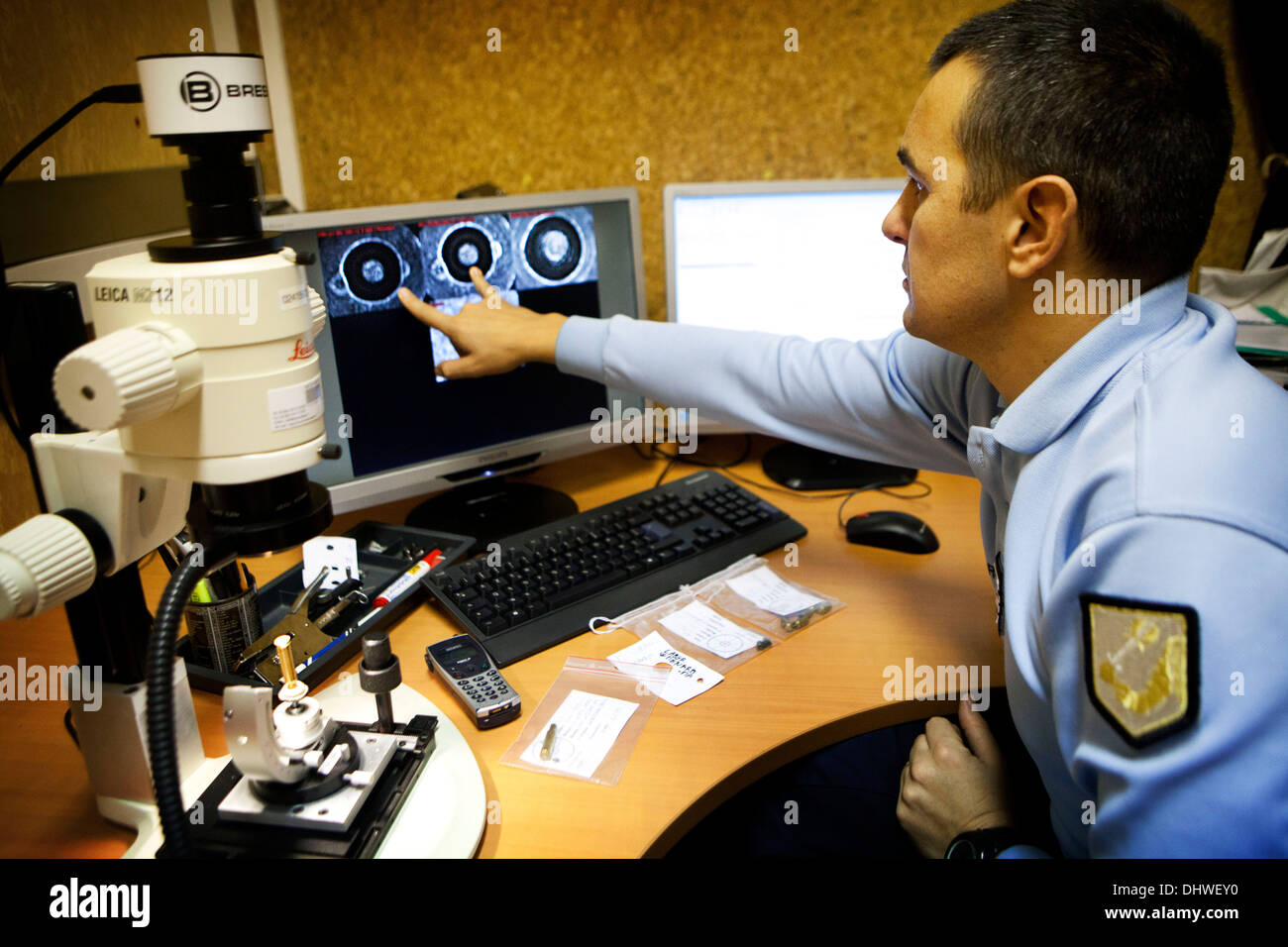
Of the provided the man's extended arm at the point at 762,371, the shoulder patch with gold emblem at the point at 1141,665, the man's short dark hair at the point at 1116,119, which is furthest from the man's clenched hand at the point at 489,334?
the shoulder patch with gold emblem at the point at 1141,665

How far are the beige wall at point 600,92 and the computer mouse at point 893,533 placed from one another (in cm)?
68

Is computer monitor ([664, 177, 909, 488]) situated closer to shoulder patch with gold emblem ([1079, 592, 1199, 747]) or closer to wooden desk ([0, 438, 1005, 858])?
wooden desk ([0, 438, 1005, 858])

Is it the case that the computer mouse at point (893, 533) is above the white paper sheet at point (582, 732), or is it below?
above

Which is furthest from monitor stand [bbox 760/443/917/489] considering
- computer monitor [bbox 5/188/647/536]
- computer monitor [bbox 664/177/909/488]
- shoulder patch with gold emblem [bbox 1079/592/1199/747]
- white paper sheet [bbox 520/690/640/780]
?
shoulder patch with gold emblem [bbox 1079/592/1199/747]

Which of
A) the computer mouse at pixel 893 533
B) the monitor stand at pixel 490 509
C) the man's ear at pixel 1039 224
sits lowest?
the computer mouse at pixel 893 533

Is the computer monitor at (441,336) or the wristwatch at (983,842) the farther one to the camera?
the computer monitor at (441,336)

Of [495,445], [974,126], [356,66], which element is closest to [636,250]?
[495,445]

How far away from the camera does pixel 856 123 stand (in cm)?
156

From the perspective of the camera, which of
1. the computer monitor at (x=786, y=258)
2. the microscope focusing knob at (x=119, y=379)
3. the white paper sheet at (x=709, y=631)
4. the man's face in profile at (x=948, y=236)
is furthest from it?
the computer monitor at (x=786, y=258)

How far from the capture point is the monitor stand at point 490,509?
4.26ft

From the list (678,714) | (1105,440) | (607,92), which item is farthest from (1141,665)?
(607,92)

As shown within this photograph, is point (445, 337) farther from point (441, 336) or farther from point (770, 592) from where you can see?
point (770, 592)

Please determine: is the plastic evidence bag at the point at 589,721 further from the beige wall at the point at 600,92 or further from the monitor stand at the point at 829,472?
the beige wall at the point at 600,92

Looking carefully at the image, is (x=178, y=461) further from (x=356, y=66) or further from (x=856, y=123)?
(x=856, y=123)
